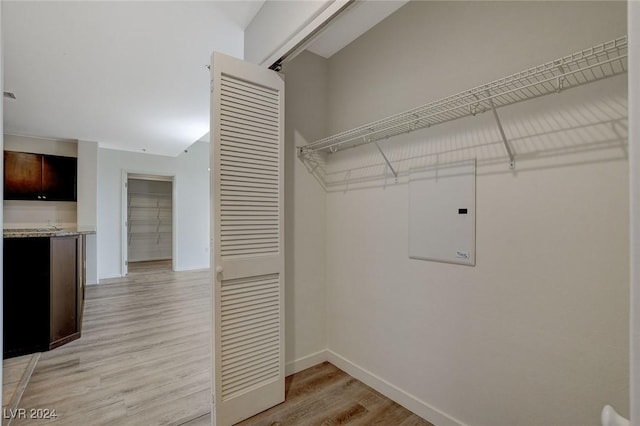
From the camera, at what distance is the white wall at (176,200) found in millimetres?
5762

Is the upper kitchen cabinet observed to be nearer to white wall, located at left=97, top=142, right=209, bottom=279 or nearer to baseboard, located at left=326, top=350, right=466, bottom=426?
white wall, located at left=97, top=142, right=209, bottom=279

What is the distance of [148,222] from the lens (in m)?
7.83

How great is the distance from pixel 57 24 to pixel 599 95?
3.29m

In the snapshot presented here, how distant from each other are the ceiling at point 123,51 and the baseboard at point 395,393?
2.28m

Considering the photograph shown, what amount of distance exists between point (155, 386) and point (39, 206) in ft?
15.5

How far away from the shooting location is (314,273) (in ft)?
8.20

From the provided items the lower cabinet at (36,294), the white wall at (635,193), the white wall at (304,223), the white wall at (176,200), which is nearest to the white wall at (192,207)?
the white wall at (176,200)

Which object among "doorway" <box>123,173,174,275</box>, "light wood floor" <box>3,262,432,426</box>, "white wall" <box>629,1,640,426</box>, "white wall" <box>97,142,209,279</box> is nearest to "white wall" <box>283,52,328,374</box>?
"light wood floor" <box>3,262,432,426</box>

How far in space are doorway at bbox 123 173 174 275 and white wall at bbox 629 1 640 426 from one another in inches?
322

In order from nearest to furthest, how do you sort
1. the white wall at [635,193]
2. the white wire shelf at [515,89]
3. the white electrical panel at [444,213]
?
the white wall at [635,193]
the white wire shelf at [515,89]
the white electrical panel at [444,213]

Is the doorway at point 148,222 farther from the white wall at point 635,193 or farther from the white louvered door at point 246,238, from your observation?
the white wall at point 635,193

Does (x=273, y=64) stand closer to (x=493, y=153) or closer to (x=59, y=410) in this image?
(x=493, y=153)

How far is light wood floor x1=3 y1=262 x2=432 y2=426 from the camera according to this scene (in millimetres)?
1870

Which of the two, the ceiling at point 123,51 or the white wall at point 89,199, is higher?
the ceiling at point 123,51
